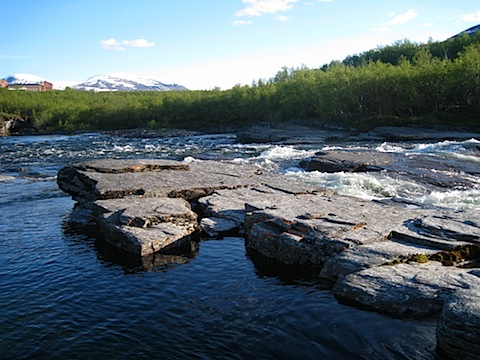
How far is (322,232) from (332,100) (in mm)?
63485

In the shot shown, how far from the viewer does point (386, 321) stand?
790 centimetres

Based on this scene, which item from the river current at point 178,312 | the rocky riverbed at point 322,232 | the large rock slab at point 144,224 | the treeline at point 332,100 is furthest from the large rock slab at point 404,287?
the treeline at point 332,100

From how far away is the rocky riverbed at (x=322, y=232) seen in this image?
26.6 ft

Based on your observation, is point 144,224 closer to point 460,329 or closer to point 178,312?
point 178,312

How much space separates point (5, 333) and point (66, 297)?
1615 millimetres

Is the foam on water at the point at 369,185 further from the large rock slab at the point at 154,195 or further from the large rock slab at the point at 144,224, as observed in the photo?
the large rock slab at the point at 144,224

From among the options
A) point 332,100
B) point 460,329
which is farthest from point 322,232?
point 332,100

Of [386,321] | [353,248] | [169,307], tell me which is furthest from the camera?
[353,248]

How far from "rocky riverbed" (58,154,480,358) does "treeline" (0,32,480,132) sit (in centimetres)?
4470

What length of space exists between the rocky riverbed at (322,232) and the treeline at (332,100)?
4470 centimetres

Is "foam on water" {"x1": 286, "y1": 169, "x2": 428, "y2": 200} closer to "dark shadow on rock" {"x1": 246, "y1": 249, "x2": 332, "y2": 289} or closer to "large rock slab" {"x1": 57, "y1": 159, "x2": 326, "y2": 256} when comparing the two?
"large rock slab" {"x1": 57, "y1": 159, "x2": 326, "y2": 256}

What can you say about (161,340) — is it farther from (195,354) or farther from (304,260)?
(304,260)

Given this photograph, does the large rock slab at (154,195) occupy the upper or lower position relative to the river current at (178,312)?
upper

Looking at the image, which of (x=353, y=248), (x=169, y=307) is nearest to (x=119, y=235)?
(x=169, y=307)
